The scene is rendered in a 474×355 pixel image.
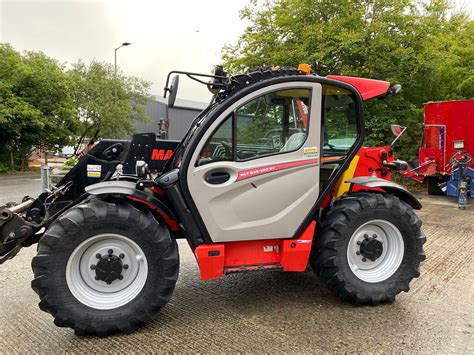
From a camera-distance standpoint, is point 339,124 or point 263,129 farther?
point 339,124

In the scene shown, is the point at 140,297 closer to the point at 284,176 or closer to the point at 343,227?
the point at 284,176

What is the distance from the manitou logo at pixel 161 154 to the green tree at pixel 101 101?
22713 mm

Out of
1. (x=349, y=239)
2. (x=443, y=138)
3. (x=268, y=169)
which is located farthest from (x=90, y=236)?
(x=443, y=138)

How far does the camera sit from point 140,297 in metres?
Answer: 3.22

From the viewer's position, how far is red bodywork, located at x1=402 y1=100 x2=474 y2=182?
986 cm

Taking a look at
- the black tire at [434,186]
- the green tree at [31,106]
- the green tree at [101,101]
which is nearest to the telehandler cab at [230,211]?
the black tire at [434,186]

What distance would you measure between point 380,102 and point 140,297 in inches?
435

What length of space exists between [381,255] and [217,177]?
75.0 inches

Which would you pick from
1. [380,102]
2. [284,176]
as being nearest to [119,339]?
[284,176]

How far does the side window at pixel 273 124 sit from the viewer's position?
3418 millimetres

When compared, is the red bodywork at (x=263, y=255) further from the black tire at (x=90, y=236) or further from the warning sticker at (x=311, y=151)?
the warning sticker at (x=311, y=151)

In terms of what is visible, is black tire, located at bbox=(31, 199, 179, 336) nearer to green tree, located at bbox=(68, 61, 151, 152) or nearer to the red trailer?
the red trailer

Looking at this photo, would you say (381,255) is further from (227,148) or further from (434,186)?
(434,186)

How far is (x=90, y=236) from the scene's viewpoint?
3.16 metres
